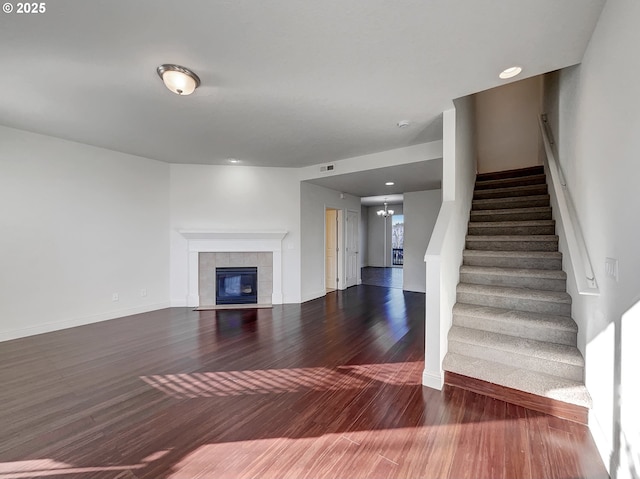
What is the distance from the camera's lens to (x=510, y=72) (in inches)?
88.2

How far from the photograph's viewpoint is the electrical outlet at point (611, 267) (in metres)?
1.52

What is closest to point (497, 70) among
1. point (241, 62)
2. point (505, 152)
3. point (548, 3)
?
point (548, 3)

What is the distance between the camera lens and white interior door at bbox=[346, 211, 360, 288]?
7.13 m

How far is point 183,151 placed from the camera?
4332mm

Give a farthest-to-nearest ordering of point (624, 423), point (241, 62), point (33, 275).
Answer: point (33, 275) → point (241, 62) → point (624, 423)

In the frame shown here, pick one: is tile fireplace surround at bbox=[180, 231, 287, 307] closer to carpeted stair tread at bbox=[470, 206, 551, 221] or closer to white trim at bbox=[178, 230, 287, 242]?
white trim at bbox=[178, 230, 287, 242]

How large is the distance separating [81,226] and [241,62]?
3.85m

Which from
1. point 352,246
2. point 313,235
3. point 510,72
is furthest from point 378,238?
point 510,72

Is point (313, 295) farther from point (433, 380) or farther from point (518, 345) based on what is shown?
point (518, 345)

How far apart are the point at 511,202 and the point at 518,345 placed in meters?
2.33

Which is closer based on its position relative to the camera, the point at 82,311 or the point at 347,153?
the point at 82,311

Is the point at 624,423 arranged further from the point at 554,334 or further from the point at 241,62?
the point at 241,62

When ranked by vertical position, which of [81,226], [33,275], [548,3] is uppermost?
[548,3]

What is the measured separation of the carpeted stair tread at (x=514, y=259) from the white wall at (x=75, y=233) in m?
5.25
